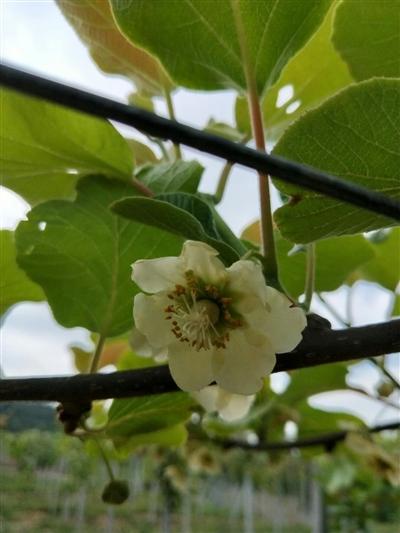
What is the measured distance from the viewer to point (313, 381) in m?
0.69

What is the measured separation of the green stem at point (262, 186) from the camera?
0.30 m

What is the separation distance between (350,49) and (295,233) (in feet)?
0.47

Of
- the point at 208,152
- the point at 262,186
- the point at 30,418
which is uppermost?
the point at 30,418

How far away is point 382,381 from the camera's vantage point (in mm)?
675

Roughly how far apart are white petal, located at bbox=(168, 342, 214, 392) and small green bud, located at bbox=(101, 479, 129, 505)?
0.74ft

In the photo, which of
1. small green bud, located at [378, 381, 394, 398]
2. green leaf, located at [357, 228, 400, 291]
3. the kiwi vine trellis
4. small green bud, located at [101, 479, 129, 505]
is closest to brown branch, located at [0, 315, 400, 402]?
the kiwi vine trellis

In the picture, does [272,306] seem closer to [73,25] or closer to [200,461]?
[73,25]

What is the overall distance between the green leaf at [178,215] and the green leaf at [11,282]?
171 millimetres

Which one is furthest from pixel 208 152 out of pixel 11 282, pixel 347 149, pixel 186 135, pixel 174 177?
pixel 11 282

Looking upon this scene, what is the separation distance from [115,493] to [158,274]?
0.82ft

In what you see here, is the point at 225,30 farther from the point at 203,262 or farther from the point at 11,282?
the point at 11,282

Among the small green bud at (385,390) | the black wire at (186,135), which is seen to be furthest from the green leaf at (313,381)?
the black wire at (186,135)

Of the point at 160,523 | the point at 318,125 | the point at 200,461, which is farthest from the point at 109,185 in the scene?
the point at 160,523

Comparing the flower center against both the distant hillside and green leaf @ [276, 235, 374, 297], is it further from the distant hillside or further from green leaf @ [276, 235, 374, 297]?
the distant hillside
